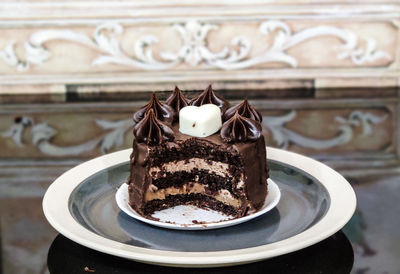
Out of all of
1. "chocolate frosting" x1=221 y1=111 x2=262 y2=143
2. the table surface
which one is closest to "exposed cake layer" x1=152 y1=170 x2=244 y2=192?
"chocolate frosting" x1=221 y1=111 x2=262 y2=143

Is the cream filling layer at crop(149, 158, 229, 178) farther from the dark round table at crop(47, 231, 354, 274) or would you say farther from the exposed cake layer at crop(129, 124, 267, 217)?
the dark round table at crop(47, 231, 354, 274)

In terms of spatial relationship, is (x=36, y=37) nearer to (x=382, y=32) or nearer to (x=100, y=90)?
(x=100, y=90)

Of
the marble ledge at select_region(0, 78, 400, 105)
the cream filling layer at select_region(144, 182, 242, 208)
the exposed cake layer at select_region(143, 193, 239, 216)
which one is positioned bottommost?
the marble ledge at select_region(0, 78, 400, 105)

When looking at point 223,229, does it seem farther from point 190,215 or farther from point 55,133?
point 55,133

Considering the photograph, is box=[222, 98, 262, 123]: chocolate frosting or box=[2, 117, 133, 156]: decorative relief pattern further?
box=[2, 117, 133, 156]: decorative relief pattern

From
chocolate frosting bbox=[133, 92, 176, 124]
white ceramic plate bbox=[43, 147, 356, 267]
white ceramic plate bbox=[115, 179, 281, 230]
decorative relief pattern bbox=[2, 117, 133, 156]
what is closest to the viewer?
white ceramic plate bbox=[43, 147, 356, 267]

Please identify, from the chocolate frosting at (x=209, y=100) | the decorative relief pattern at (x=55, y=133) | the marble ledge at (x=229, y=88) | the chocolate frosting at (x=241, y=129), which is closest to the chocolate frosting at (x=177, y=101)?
the chocolate frosting at (x=209, y=100)

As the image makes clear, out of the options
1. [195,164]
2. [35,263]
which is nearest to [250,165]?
[195,164]

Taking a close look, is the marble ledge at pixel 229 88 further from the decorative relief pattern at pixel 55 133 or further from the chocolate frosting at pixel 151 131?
the chocolate frosting at pixel 151 131
